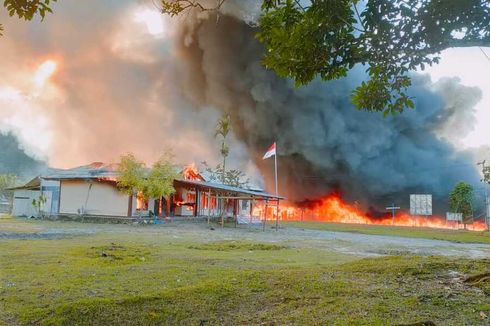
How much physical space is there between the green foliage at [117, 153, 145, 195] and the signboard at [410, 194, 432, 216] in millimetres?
36114

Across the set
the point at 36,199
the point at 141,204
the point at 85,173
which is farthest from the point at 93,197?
the point at 36,199

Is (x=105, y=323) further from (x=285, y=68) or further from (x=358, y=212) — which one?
(x=358, y=212)

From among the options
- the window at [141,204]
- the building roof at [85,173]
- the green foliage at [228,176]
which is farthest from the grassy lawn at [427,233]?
the green foliage at [228,176]

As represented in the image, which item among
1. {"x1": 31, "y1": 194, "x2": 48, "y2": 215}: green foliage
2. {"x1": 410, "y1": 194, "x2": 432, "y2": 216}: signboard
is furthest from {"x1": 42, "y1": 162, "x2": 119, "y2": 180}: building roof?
{"x1": 410, "y1": 194, "x2": 432, "y2": 216}: signboard

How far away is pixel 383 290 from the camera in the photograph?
19.2 ft

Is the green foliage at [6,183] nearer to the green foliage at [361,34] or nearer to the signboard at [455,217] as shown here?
the signboard at [455,217]

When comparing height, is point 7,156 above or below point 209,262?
above

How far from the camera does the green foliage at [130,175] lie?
31750 millimetres

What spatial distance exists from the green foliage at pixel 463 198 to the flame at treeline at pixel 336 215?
26.3 ft

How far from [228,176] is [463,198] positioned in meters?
28.7

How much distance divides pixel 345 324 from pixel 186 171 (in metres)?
37.2

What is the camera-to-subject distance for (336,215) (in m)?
63.7

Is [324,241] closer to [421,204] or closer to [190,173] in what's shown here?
[190,173]

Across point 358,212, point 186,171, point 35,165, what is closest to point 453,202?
point 358,212
